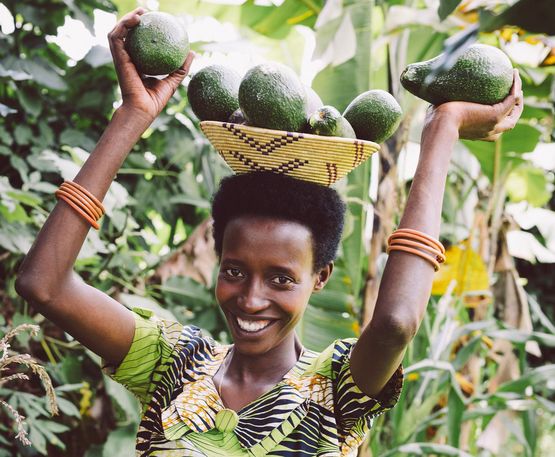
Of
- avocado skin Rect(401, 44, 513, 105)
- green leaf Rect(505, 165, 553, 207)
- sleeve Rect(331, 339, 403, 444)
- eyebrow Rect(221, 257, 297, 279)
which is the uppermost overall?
green leaf Rect(505, 165, 553, 207)

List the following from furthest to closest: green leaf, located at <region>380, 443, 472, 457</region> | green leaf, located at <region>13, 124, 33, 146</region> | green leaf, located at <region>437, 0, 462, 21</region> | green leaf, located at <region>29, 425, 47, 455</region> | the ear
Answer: green leaf, located at <region>13, 124, 33, 146</region> → green leaf, located at <region>380, 443, 472, 457</region> → green leaf, located at <region>29, 425, 47, 455</region> → the ear → green leaf, located at <region>437, 0, 462, 21</region>

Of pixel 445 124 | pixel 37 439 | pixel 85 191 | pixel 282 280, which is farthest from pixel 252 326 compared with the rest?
pixel 37 439

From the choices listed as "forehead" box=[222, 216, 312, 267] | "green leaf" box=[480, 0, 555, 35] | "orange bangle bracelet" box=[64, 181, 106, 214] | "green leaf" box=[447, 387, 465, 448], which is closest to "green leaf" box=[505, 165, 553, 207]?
"green leaf" box=[447, 387, 465, 448]

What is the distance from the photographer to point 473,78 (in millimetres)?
1388

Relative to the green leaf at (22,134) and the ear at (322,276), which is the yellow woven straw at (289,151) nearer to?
the ear at (322,276)

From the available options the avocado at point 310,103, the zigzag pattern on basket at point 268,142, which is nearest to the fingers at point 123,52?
the zigzag pattern on basket at point 268,142

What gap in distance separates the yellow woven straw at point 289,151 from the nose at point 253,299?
0.25 m

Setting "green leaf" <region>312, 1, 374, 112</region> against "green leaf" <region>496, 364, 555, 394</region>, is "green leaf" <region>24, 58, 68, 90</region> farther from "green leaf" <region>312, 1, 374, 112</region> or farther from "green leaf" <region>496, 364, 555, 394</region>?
"green leaf" <region>496, 364, 555, 394</region>

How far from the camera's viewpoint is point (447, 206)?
3.68 metres

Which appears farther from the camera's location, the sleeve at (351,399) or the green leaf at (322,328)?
the green leaf at (322,328)

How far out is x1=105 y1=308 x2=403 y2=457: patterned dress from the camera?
147 centimetres

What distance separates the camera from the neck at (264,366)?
162 centimetres

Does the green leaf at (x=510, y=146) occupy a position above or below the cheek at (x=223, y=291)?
above

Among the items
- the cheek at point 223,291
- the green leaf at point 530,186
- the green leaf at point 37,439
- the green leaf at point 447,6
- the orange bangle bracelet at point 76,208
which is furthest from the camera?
the green leaf at point 530,186
